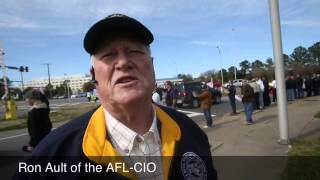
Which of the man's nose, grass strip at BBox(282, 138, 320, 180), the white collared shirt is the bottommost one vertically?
grass strip at BBox(282, 138, 320, 180)

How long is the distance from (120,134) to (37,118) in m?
7.17

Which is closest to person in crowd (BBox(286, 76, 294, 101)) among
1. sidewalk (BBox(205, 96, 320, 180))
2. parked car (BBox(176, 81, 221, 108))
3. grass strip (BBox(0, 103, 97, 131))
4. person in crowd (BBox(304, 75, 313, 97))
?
person in crowd (BBox(304, 75, 313, 97))

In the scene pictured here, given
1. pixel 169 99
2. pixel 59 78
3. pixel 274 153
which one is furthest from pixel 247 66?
pixel 274 153

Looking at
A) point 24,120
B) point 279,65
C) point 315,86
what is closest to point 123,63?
point 279,65

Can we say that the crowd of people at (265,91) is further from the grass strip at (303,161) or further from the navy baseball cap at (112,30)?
the navy baseball cap at (112,30)

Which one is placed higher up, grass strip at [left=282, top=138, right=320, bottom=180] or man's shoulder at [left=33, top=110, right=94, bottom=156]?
man's shoulder at [left=33, top=110, right=94, bottom=156]

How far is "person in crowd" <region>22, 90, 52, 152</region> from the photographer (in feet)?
29.0

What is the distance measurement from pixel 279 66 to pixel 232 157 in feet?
9.59

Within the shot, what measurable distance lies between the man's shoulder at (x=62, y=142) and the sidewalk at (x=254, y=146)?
17.5ft

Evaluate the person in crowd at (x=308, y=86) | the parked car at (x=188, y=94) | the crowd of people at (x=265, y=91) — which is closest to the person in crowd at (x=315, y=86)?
the crowd of people at (x=265, y=91)

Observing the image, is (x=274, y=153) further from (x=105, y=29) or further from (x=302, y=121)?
(x=105, y=29)

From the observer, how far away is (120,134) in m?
2.17

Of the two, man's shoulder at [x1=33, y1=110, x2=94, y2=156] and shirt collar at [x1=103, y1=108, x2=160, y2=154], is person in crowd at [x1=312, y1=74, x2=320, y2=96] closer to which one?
shirt collar at [x1=103, y1=108, x2=160, y2=154]

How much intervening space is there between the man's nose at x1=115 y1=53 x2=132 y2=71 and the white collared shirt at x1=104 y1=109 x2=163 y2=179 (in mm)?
303
